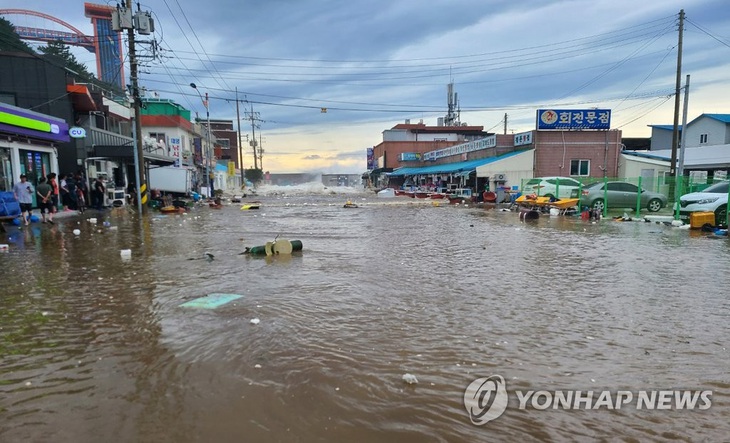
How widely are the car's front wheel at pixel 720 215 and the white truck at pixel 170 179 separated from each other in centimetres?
3119

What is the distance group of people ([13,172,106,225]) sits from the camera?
15.2 meters

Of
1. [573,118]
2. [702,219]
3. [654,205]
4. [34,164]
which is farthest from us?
[573,118]

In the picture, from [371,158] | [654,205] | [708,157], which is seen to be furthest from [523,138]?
[371,158]

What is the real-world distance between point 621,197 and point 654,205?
6.42 ft

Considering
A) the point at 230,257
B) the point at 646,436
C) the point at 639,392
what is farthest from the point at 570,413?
the point at 230,257

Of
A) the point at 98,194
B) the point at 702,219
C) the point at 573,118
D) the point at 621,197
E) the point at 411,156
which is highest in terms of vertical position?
the point at 573,118

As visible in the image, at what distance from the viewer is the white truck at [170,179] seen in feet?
103

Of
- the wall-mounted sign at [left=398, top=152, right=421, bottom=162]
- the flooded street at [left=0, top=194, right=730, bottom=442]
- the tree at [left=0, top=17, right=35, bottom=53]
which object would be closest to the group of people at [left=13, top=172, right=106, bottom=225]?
the tree at [left=0, top=17, right=35, bottom=53]

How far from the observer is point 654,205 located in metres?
21.5

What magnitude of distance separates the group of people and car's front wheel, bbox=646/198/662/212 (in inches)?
1049

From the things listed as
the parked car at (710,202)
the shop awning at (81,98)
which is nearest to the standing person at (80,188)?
the shop awning at (81,98)

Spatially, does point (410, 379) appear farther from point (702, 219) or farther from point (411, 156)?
point (411, 156)

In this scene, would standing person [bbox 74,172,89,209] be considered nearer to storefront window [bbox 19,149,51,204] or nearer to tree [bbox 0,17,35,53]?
storefront window [bbox 19,149,51,204]

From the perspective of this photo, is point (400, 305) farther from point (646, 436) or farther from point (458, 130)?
point (458, 130)
